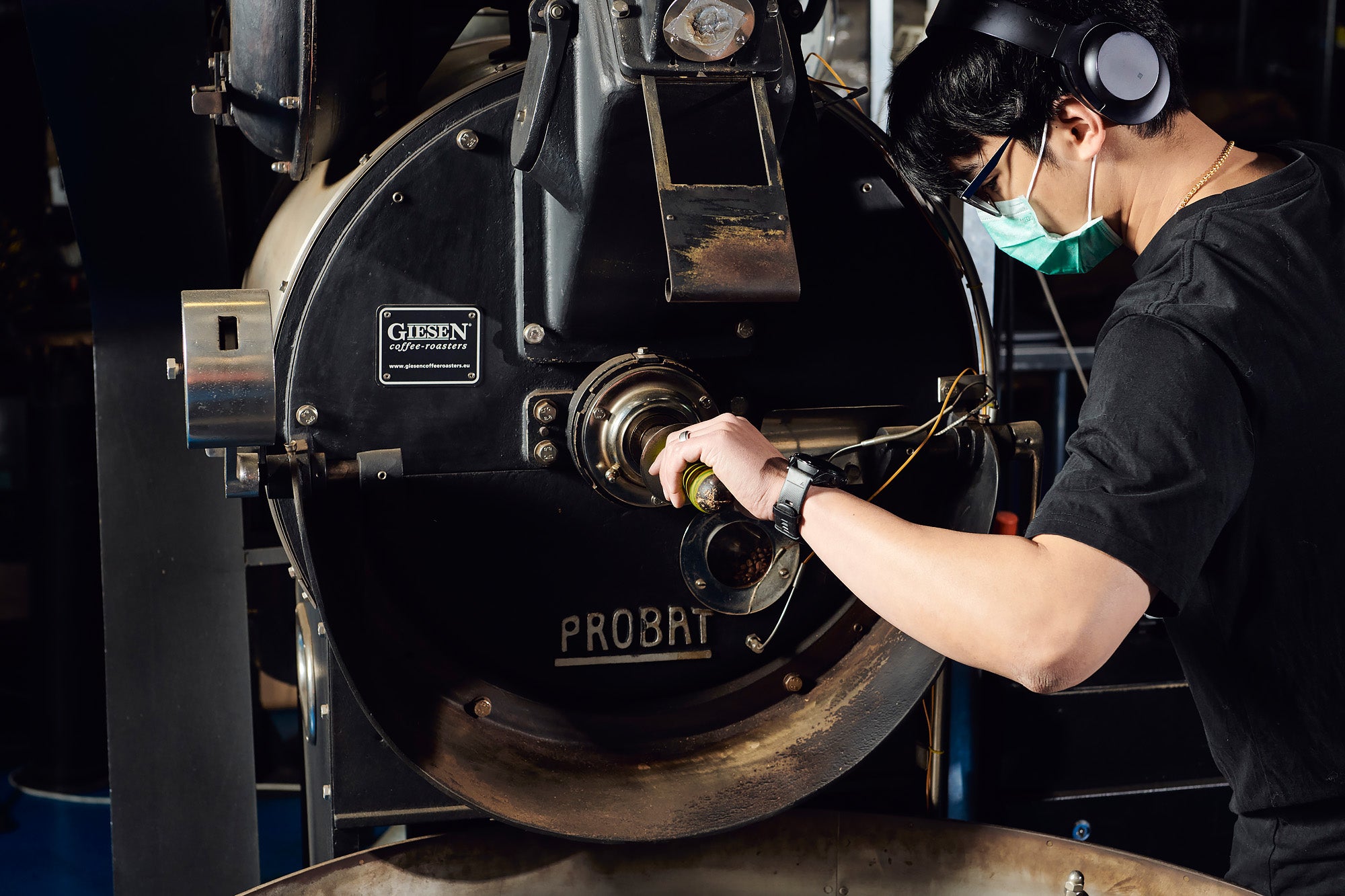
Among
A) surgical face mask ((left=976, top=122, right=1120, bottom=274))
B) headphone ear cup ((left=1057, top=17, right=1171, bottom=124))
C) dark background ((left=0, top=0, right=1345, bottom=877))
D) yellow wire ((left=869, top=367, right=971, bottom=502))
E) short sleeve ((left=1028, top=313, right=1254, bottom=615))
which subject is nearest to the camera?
short sleeve ((left=1028, top=313, right=1254, bottom=615))

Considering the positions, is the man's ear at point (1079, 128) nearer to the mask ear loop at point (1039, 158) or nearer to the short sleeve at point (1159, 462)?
the mask ear loop at point (1039, 158)

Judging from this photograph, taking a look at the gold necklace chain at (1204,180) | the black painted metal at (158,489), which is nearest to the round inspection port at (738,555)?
the gold necklace chain at (1204,180)

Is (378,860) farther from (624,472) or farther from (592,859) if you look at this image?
(624,472)

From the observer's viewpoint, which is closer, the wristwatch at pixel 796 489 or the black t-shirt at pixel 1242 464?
the black t-shirt at pixel 1242 464

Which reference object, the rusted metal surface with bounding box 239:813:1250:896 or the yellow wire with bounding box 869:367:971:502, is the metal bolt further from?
the rusted metal surface with bounding box 239:813:1250:896

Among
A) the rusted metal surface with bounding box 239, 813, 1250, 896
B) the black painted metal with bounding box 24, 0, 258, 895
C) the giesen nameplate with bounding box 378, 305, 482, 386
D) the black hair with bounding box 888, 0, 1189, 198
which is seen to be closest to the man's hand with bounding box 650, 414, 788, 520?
the giesen nameplate with bounding box 378, 305, 482, 386

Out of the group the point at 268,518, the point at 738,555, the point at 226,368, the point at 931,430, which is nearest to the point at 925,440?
the point at 931,430

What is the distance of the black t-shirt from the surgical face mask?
0.08 m

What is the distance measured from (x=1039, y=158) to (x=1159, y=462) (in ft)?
1.19

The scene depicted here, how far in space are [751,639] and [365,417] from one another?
484 mm

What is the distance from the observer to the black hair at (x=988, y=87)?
1.07m

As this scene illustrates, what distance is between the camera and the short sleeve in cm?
88

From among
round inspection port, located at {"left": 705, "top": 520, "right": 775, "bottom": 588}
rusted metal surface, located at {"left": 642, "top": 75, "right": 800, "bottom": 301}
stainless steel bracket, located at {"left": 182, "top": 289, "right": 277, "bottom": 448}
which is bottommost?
round inspection port, located at {"left": 705, "top": 520, "right": 775, "bottom": 588}

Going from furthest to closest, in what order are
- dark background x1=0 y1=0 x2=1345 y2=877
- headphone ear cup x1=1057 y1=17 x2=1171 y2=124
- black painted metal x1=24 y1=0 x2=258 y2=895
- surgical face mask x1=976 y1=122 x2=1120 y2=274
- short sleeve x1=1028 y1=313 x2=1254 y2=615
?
1. dark background x1=0 y1=0 x2=1345 y2=877
2. black painted metal x1=24 y1=0 x2=258 y2=895
3. surgical face mask x1=976 y1=122 x2=1120 y2=274
4. headphone ear cup x1=1057 y1=17 x2=1171 y2=124
5. short sleeve x1=1028 y1=313 x2=1254 y2=615
